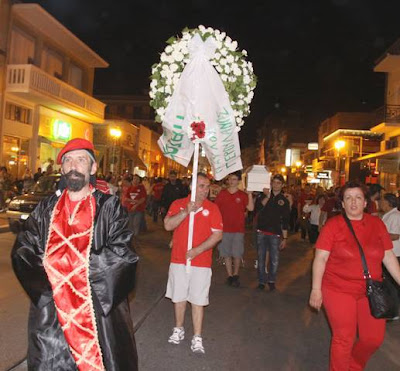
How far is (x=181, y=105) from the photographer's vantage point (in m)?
5.55

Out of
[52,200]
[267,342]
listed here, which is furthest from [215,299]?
[52,200]

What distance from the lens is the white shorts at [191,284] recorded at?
5262 mm

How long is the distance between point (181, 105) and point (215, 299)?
11.8 ft

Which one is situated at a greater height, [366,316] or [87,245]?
[87,245]

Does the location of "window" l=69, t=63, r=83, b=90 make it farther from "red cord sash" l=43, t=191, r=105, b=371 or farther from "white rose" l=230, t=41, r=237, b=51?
"red cord sash" l=43, t=191, r=105, b=371

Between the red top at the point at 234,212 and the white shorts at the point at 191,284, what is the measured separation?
3.57 metres

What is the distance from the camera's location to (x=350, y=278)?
4.09m

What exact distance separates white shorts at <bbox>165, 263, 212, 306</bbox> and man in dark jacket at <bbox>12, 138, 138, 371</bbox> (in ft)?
6.64

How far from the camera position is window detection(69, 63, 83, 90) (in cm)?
2930

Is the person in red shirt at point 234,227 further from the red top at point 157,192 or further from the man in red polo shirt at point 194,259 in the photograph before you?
the red top at point 157,192

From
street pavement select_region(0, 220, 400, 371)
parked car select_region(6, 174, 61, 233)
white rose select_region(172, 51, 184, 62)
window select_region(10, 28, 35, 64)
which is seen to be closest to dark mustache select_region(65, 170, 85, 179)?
street pavement select_region(0, 220, 400, 371)

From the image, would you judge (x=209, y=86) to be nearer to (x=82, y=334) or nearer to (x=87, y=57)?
(x=82, y=334)

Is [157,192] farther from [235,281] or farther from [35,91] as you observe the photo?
[235,281]

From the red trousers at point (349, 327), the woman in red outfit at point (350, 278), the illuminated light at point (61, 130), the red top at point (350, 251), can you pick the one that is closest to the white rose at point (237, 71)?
the woman in red outfit at point (350, 278)
